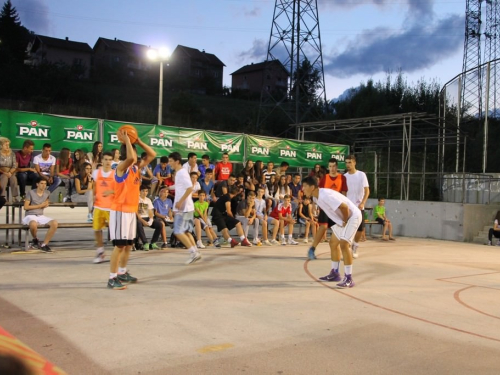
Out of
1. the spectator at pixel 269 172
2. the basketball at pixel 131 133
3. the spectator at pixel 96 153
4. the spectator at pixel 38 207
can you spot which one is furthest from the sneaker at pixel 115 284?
the spectator at pixel 269 172

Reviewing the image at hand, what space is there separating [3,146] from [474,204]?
15.4 meters

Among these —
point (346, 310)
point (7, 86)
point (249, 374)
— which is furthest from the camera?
point (7, 86)

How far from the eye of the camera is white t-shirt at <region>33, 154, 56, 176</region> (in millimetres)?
11799

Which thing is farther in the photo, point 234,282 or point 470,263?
point 470,263

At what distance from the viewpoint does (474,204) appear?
18.6 m

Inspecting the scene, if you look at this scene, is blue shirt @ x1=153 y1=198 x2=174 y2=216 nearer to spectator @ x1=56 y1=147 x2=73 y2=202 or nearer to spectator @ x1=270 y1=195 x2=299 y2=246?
spectator @ x1=56 y1=147 x2=73 y2=202

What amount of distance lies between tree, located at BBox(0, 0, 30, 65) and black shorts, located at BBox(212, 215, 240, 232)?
36.0 meters

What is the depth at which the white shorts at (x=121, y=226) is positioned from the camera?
7.19 meters

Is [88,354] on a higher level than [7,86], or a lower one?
lower

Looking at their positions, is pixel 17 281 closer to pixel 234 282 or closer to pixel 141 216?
pixel 234 282

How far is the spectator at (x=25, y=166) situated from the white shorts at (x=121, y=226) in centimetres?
526

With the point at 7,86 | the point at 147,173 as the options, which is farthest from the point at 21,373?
the point at 7,86

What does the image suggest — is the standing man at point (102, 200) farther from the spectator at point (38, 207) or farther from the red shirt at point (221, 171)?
the red shirt at point (221, 171)

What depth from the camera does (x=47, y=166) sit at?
12.0 m
